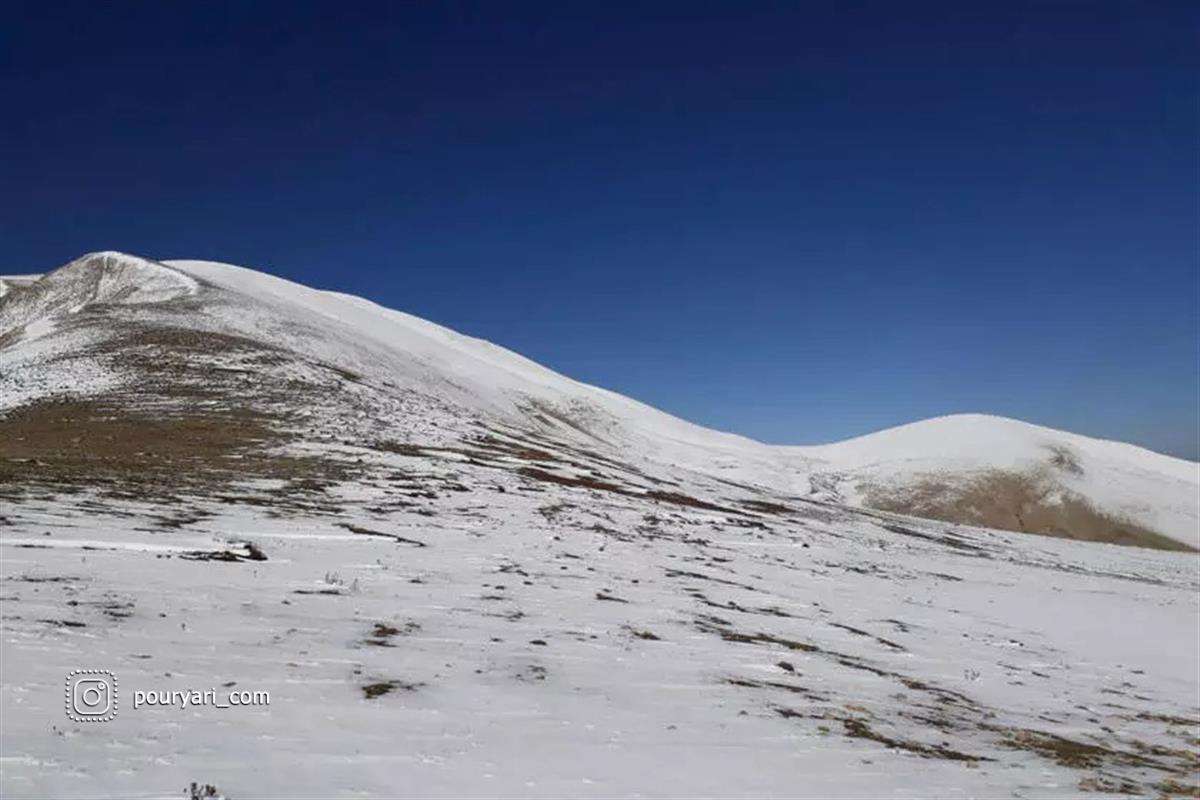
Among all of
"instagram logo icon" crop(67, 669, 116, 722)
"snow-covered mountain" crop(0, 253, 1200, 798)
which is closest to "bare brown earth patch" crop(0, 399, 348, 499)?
"snow-covered mountain" crop(0, 253, 1200, 798)

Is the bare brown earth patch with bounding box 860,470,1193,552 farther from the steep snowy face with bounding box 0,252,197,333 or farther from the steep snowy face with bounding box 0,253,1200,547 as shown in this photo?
the steep snowy face with bounding box 0,252,197,333

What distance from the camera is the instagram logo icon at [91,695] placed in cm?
741

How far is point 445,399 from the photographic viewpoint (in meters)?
69.5

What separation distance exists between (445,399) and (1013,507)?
77.8 metres

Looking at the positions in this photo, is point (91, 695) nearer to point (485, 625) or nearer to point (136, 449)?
point (485, 625)

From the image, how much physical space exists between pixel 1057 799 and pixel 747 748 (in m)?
3.51

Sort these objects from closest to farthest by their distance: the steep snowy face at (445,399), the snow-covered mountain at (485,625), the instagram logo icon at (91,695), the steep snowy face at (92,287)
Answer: the instagram logo icon at (91,695), the snow-covered mountain at (485,625), the steep snowy face at (445,399), the steep snowy face at (92,287)

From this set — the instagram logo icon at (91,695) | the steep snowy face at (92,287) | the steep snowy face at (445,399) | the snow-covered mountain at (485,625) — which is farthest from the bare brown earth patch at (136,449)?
the steep snowy face at (92,287)

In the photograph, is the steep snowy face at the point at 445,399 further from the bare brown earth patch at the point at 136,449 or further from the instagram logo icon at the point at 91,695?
the instagram logo icon at the point at 91,695

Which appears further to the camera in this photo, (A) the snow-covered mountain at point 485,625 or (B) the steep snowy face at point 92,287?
(B) the steep snowy face at point 92,287

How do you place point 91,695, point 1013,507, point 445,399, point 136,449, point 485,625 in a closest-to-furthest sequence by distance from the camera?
point 91,695 < point 485,625 < point 136,449 < point 445,399 < point 1013,507

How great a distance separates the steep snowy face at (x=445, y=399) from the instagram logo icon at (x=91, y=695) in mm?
28671

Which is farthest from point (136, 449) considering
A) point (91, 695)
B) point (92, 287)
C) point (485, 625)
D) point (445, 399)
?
point (92, 287)

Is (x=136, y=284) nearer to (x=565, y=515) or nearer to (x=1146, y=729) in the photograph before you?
(x=565, y=515)
